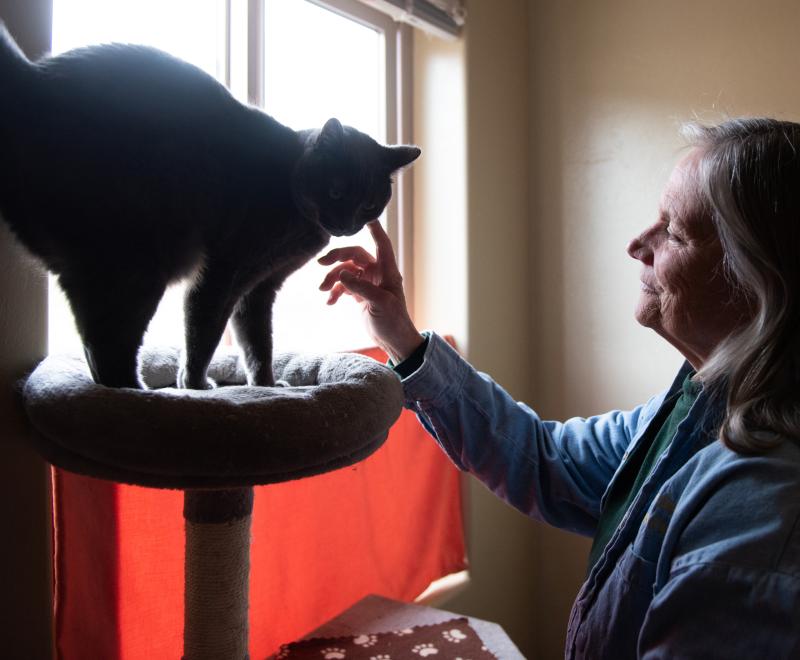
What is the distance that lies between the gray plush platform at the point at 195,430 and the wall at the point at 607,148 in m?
1.44

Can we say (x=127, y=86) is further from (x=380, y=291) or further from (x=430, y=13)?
(x=430, y=13)

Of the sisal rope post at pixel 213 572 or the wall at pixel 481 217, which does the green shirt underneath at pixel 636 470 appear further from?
the wall at pixel 481 217

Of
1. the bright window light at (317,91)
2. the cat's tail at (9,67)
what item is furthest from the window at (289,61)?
the cat's tail at (9,67)

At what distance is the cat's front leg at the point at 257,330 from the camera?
0.87 m

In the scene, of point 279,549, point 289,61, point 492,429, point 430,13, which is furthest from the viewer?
point 430,13

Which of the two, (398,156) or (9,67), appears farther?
(398,156)

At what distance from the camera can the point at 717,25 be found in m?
1.76

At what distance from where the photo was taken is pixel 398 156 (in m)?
0.86

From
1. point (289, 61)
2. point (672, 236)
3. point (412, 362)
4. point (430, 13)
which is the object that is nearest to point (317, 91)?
point (289, 61)

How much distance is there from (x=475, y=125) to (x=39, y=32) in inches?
49.5

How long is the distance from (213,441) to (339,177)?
337mm

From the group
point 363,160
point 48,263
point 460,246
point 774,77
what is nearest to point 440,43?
point 460,246

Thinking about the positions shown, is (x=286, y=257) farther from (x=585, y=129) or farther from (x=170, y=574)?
(x=585, y=129)

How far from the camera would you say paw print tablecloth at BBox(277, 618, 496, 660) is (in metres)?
1.17
